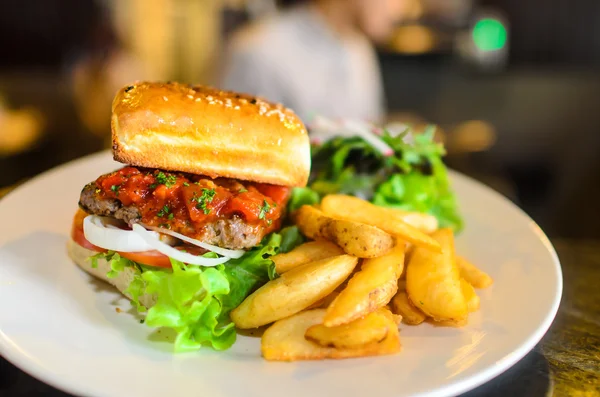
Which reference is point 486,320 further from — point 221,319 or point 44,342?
point 44,342

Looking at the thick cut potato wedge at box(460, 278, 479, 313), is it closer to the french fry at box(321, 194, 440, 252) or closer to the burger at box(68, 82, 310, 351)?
the french fry at box(321, 194, 440, 252)

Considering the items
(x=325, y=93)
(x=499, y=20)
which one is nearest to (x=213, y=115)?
(x=325, y=93)

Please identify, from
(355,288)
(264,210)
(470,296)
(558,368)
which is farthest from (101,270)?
(558,368)

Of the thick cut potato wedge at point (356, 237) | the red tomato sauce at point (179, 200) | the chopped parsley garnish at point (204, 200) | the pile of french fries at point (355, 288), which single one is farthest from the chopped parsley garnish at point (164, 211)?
the thick cut potato wedge at point (356, 237)

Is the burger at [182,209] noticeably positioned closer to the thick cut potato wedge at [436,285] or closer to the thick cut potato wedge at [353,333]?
the thick cut potato wedge at [353,333]

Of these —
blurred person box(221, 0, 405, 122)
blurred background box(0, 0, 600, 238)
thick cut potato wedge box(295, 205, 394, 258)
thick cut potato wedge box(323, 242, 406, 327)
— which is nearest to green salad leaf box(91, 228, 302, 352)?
thick cut potato wedge box(295, 205, 394, 258)
